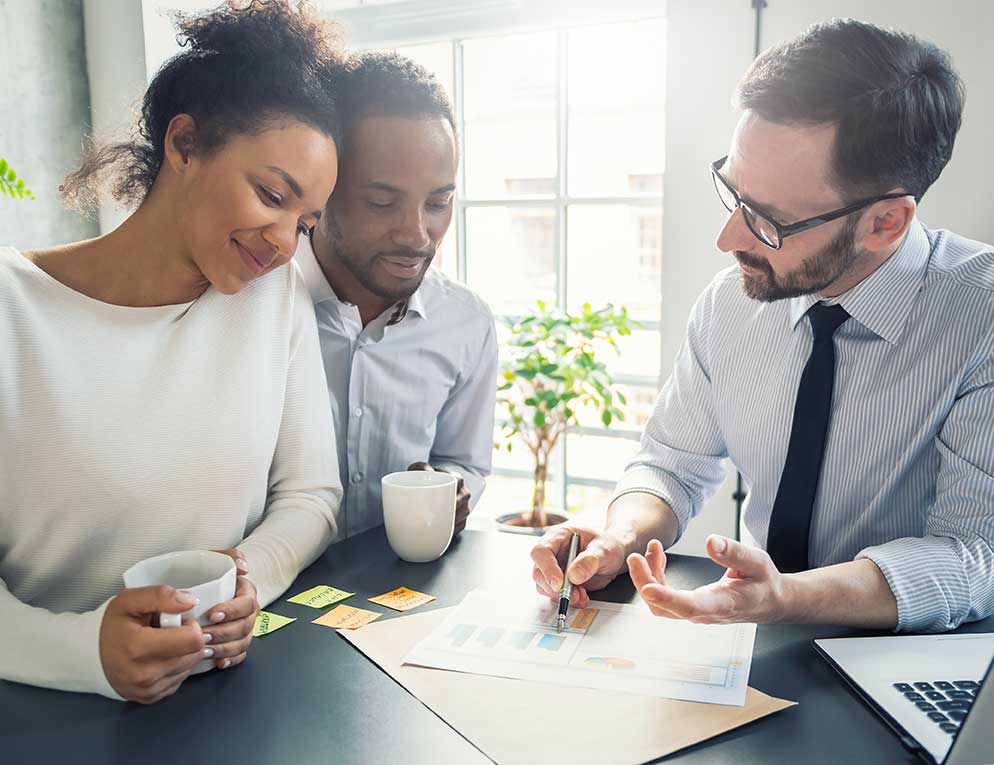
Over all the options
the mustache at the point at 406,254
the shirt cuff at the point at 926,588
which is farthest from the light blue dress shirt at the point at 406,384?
the shirt cuff at the point at 926,588

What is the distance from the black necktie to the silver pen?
38 cm

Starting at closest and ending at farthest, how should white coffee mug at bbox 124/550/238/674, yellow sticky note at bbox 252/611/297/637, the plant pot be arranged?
white coffee mug at bbox 124/550/238/674 → yellow sticky note at bbox 252/611/297/637 → the plant pot

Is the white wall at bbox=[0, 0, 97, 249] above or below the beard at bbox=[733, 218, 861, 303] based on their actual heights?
above

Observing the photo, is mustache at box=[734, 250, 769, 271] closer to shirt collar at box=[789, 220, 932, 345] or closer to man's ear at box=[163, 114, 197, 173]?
shirt collar at box=[789, 220, 932, 345]

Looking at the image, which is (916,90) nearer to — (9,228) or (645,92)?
(645,92)

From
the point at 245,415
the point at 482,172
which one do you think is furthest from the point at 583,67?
the point at 245,415

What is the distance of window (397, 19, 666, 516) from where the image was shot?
282 centimetres

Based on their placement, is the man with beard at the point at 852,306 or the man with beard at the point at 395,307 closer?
the man with beard at the point at 852,306

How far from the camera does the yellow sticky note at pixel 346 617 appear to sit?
102cm

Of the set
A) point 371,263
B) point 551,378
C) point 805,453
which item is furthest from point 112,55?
point 805,453

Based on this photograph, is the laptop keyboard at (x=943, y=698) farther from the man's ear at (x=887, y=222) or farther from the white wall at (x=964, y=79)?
the white wall at (x=964, y=79)

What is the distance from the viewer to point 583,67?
2.85 meters

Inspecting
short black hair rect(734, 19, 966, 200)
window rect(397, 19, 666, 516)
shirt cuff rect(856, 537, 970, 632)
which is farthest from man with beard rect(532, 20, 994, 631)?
window rect(397, 19, 666, 516)

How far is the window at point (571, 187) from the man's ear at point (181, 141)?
1.84 m
